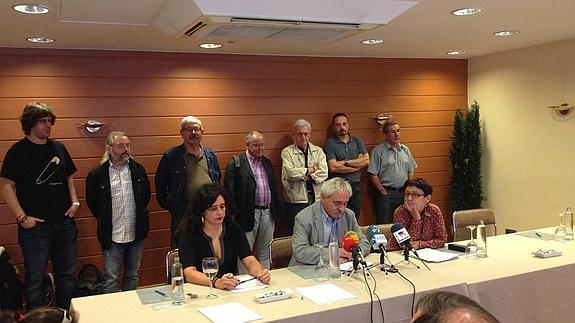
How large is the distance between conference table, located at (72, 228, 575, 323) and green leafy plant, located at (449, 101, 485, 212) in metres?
2.89

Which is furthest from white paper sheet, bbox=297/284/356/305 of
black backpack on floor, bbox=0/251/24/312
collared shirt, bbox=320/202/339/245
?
black backpack on floor, bbox=0/251/24/312

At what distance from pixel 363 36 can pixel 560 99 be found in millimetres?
2231

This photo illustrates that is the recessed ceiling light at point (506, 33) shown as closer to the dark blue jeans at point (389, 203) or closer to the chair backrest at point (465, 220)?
the chair backrest at point (465, 220)

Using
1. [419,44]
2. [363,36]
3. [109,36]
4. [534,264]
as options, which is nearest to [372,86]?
[419,44]

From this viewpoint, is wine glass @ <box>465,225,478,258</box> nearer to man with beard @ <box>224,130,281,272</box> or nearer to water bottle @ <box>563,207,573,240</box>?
water bottle @ <box>563,207,573,240</box>

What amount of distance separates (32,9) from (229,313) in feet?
7.31

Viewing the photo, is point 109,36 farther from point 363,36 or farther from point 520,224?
point 520,224

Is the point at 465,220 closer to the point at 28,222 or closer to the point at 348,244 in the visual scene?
the point at 348,244

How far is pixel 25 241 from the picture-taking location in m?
3.97

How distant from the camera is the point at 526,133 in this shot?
18.8ft

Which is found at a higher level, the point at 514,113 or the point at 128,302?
the point at 514,113

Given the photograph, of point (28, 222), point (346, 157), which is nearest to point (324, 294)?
point (28, 222)

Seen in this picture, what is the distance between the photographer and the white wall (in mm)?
5277

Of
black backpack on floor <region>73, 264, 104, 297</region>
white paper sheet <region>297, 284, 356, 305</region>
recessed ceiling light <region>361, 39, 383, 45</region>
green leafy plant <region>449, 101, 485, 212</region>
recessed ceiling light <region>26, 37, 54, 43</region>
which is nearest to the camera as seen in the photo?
white paper sheet <region>297, 284, 356, 305</region>
